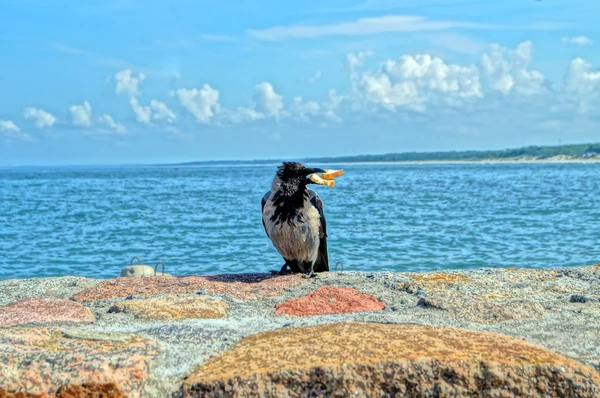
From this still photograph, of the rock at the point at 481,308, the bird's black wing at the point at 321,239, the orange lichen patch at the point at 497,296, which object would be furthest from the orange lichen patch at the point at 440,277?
the bird's black wing at the point at 321,239

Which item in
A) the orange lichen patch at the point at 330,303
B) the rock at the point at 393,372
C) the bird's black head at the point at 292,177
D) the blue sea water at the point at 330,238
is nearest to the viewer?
the rock at the point at 393,372

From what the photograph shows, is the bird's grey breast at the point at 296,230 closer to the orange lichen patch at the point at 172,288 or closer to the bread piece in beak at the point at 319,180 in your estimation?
the bread piece in beak at the point at 319,180

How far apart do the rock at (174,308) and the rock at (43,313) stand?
209mm

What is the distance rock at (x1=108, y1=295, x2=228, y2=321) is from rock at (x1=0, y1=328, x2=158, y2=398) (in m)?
0.65

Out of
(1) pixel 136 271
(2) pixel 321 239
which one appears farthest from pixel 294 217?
(1) pixel 136 271

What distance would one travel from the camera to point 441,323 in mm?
3754

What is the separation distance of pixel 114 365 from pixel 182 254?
16.2 metres

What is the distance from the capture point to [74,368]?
297 cm

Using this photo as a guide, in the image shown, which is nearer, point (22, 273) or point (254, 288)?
point (254, 288)

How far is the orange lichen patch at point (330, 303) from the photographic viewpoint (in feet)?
13.7

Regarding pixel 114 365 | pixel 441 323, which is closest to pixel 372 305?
pixel 441 323

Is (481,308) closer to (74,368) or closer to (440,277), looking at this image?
(440,277)

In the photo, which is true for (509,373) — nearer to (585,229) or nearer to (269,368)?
(269,368)

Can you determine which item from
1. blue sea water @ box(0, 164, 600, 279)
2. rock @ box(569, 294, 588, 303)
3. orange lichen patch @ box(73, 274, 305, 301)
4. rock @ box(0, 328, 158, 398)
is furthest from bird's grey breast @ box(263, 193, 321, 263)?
blue sea water @ box(0, 164, 600, 279)
